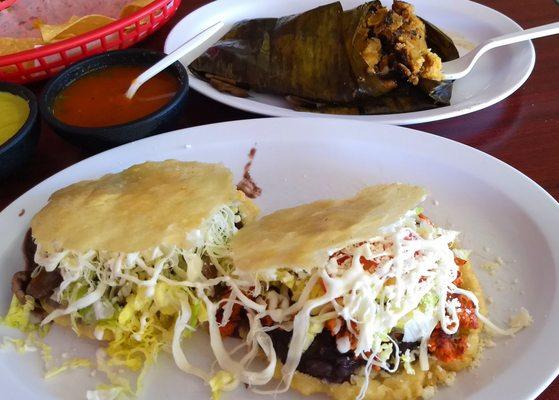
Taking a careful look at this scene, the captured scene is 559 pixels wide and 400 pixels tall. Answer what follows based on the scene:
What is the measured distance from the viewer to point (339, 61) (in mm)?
2416

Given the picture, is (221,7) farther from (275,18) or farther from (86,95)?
(86,95)

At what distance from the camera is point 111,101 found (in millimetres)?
2127

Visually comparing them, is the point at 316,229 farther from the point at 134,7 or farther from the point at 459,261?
the point at 134,7

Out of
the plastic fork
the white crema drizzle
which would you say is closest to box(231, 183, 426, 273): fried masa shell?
the white crema drizzle

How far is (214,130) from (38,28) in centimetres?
123

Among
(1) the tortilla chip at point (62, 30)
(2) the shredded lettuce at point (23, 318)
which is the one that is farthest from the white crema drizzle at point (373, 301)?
(1) the tortilla chip at point (62, 30)

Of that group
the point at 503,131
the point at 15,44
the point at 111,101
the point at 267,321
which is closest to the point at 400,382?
the point at 267,321

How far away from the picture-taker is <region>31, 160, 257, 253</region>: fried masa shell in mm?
1494

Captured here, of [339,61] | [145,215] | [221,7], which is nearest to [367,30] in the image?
[339,61]

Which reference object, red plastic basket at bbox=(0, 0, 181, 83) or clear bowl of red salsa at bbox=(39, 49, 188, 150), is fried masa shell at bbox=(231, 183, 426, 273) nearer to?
clear bowl of red salsa at bbox=(39, 49, 188, 150)

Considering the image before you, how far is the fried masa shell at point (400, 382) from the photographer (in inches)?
52.6

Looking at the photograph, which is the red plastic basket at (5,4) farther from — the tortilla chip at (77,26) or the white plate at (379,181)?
the white plate at (379,181)

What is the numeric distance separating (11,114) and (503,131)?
6.16ft

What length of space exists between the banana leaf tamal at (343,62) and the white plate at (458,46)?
0.32 feet
